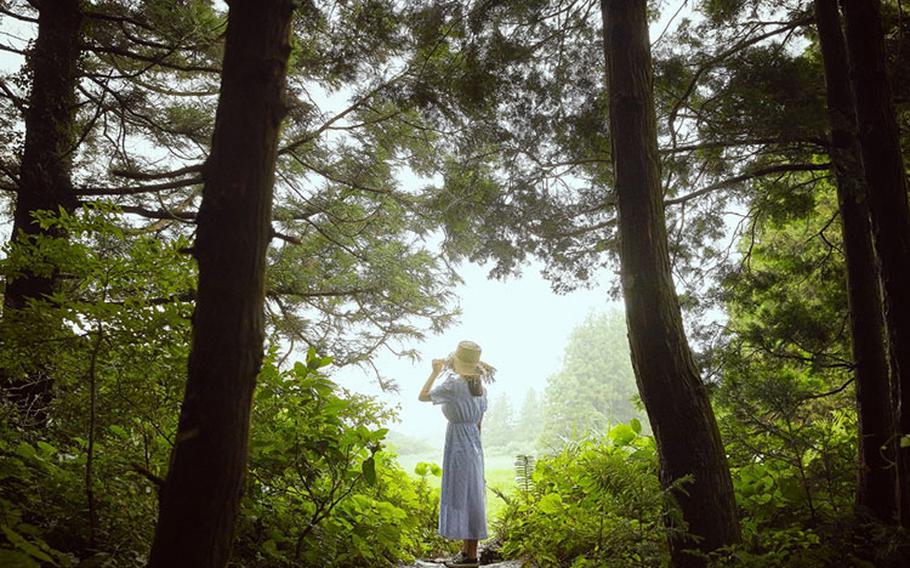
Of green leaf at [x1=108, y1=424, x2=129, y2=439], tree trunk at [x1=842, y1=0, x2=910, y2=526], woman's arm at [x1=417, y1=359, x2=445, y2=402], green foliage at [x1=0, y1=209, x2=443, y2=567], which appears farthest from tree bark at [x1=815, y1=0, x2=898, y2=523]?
green leaf at [x1=108, y1=424, x2=129, y2=439]

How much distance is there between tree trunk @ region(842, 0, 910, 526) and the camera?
296cm

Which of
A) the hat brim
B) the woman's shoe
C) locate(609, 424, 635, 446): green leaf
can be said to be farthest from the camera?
the hat brim

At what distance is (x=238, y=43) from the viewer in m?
2.35

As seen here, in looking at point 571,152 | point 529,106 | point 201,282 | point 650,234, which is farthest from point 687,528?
point 529,106

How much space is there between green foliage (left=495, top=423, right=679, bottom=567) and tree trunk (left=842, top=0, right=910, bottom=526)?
1.41 meters

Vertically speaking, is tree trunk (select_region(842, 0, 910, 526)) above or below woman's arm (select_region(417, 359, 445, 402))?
above

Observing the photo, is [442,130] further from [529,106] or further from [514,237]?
[514,237]

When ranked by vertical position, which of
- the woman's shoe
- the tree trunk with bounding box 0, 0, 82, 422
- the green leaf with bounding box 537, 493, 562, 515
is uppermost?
the tree trunk with bounding box 0, 0, 82, 422

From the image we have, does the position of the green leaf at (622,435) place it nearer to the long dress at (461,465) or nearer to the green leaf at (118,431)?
the long dress at (461,465)

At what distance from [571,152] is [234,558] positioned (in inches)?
182

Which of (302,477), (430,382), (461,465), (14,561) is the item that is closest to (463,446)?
(461,465)

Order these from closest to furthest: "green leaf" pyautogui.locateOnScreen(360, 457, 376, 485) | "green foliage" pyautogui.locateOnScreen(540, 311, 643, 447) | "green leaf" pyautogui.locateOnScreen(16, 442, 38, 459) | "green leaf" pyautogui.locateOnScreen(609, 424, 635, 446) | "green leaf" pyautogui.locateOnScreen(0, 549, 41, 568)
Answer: "green leaf" pyautogui.locateOnScreen(0, 549, 41, 568)
"green leaf" pyautogui.locateOnScreen(16, 442, 38, 459)
"green leaf" pyautogui.locateOnScreen(360, 457, 376, 485)
"green leaf" pyautogui.locateOnScreen(609, 424, 635, 446)
"green foliage" pyautogui.locateOnScreen(540, 311, 643, 447)

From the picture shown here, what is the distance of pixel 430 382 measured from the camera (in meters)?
5.59

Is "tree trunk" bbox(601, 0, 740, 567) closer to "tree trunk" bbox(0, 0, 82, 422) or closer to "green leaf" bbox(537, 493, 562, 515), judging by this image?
"green leaf" bbox(537, 493, 562, 515)
